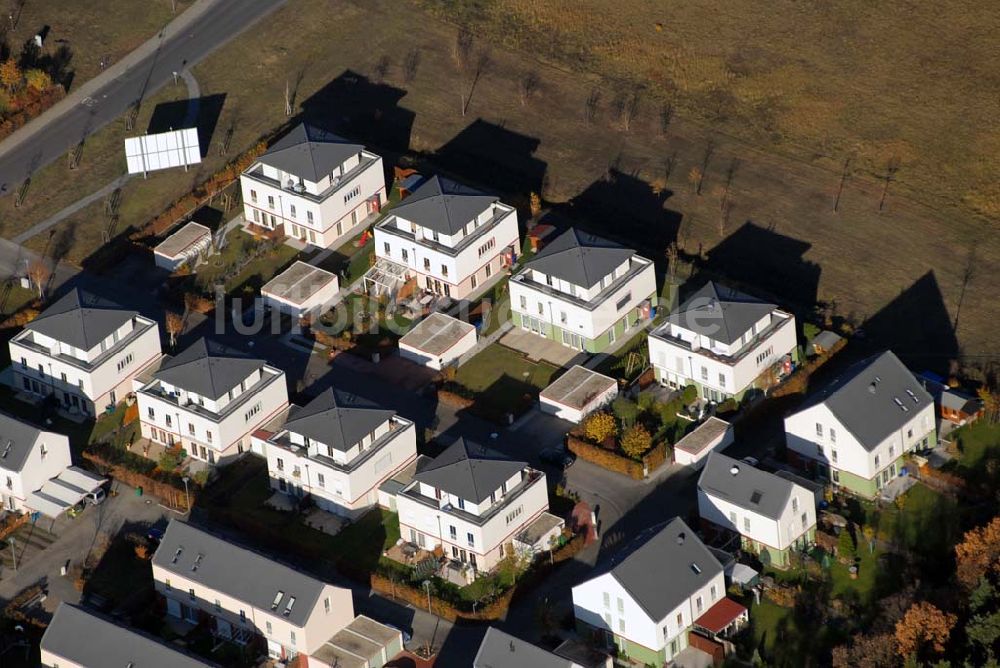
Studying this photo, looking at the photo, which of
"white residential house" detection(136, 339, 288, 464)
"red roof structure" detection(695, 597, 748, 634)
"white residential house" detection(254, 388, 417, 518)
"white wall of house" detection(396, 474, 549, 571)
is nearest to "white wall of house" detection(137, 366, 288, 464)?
"white residential house" detection(136, 339, 288, 464)

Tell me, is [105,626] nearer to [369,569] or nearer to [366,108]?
[369,569]

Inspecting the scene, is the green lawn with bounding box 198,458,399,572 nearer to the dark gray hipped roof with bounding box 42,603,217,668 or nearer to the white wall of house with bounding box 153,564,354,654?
the white wall of house with bounding box 153,564,354,654

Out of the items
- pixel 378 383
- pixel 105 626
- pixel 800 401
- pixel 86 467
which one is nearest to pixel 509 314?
pixel 378 383

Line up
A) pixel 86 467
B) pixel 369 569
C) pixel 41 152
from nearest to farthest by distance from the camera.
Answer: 1. pixel 369 569
2. pixel 86 467
3. pixel 41 152

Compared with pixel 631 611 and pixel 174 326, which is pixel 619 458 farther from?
pixel 174 326

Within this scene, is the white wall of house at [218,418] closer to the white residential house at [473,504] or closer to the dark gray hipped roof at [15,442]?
the dark gray hipped roof at [15,442]
